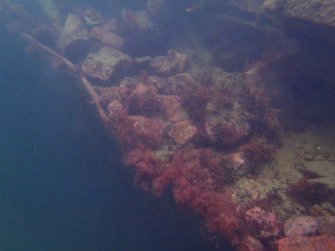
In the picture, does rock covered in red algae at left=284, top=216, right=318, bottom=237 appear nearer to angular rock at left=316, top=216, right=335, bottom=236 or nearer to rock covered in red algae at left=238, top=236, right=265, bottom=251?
angular rock at left=316, top=216, right=335, bottom=236

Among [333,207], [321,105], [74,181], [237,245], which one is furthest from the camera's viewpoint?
[74,181]

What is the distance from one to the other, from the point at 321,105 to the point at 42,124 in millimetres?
11750

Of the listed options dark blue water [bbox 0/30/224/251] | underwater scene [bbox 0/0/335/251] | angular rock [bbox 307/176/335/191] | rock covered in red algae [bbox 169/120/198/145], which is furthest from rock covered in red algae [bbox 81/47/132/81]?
angular rock [bbox 307/176/335/191]

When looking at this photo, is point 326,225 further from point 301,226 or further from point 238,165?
point 238,165

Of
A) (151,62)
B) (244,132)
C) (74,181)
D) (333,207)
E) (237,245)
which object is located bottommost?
(74,181)

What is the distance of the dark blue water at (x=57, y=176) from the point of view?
10086mm

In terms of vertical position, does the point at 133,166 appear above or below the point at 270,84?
below

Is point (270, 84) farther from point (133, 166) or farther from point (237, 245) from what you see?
point (237, 245)

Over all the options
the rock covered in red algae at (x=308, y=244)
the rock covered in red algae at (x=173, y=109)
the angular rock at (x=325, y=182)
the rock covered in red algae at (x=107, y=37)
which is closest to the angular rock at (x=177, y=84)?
the rock covered in red algae at (x=173, y=109)

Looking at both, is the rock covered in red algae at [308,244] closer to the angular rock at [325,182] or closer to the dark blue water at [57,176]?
the angular rock at [325,182]

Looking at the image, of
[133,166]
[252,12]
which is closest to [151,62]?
[252,12]

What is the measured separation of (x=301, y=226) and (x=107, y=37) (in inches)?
542

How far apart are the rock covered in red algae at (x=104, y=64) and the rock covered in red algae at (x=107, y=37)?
1821mm

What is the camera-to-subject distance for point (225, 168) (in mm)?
7852
